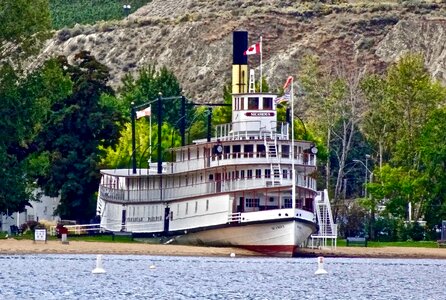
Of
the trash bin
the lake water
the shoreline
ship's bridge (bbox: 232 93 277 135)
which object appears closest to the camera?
the lake water

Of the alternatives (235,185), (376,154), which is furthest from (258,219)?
(376,154)

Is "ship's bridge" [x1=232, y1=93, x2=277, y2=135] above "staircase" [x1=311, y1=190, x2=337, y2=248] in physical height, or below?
above

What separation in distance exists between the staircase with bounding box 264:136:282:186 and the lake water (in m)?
5.75

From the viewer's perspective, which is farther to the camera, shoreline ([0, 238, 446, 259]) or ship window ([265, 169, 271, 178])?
ship window ([265, 169, 271, 178])

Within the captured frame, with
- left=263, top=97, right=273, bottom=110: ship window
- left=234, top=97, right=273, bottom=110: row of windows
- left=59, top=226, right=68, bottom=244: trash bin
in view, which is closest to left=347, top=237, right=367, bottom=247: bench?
left=263, top=97, right=273, bottom=110: ship window

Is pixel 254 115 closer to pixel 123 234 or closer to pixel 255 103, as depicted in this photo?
pixel 255 103

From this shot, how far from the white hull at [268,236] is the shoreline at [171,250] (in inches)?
26.5

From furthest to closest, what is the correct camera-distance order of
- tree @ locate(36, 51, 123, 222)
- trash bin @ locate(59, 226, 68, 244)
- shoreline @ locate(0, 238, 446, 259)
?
tree @ locate(36, 51, 123, 222)
trash bin @ locate(59, 226, 68, 244)
shoreline @ locate(0, 238, 446, 259)

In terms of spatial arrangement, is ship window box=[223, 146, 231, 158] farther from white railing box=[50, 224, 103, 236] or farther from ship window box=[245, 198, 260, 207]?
white railing box=[50, 224, 103, 236]

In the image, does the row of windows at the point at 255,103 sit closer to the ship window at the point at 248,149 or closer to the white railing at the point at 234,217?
the ship window at the point at 248,149

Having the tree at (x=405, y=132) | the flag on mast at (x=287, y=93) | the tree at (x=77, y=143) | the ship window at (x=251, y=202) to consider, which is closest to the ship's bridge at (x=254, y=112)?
the flag on mast at (x=287, y=93)

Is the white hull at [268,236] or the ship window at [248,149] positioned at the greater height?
the ship window at [248,149]

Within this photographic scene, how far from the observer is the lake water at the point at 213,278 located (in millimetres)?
86812

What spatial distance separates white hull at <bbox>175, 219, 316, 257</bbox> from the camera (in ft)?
412
